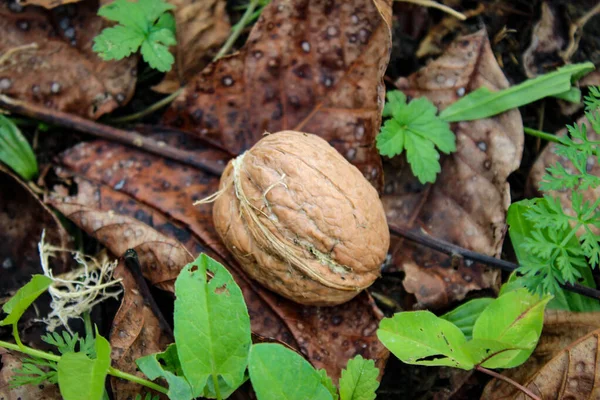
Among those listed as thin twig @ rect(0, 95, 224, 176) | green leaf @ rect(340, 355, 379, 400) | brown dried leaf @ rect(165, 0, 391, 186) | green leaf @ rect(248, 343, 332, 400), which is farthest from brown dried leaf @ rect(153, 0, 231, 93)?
green leaf @ rect(340, 355, 379, 400)

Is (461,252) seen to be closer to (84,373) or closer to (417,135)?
(417,135)

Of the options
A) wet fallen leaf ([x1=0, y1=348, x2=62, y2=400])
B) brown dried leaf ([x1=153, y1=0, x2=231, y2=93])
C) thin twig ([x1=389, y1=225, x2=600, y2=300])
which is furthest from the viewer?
brown dried leaf ([x1=153, y1=0, x2=231, y2=93])

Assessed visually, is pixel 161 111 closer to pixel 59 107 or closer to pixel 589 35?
pixel 59 107

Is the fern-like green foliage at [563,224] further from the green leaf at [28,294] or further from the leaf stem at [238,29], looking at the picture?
the green leaf at [28,294]

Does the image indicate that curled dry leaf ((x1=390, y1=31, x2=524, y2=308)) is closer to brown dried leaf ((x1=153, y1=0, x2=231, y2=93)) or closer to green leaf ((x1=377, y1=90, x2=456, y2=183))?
green leaf ((x1=377, y1=90, x2=456, y2=183))

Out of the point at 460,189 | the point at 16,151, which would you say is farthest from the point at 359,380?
the point at 16,151

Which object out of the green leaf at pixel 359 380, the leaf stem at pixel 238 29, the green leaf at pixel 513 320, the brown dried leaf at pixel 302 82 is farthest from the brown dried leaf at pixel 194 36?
the green leaf at pixel 513 320

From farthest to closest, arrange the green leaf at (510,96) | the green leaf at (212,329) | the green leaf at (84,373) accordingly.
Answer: the green leaf at (510,96), the green leaf at (212,329), the green leaf at (84,373)
